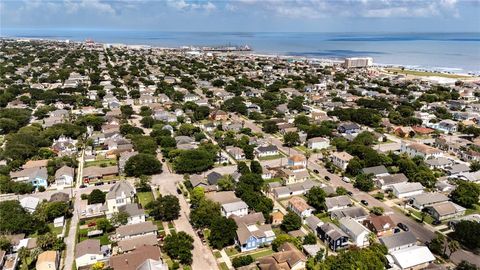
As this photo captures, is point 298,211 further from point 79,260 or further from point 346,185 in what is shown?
point 79,260

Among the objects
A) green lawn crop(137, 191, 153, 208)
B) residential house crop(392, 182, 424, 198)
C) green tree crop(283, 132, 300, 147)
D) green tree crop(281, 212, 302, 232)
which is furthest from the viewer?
green tree crop(283, 132, 300, 147)

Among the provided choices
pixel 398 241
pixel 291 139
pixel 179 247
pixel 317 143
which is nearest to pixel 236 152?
pixel 291 139

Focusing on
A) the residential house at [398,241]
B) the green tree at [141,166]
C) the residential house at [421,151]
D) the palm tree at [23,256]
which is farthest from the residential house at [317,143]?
the palm tree at [23,256]

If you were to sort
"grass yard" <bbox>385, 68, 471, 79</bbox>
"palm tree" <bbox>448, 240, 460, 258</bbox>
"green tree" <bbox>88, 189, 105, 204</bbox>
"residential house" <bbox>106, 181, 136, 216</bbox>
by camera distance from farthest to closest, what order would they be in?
1. "grass yard" <bbox>385, 68, 471, 79</bbox>
2. "green tree" <bbox>88, 189, 105, 204</bbox>
3. "residential house" <bbox>106, 181, 136, 216</bbox>
4. "palm tree" <bbox>448, 240, 460, 258</bbox>

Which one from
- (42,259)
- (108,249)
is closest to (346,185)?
(108,249)

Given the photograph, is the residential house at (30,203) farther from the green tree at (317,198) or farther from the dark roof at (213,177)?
the green tree at (317,198)

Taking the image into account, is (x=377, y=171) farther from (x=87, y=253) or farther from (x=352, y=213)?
(x=87, y=253)

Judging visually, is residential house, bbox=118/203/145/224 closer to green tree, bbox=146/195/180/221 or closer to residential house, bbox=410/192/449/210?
green tree, bbox=146/195/180/221

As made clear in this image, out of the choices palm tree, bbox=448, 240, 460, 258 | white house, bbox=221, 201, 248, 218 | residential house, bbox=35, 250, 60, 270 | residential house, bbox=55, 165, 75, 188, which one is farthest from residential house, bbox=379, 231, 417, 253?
residential house, bbox=55, 165, 75, 188
